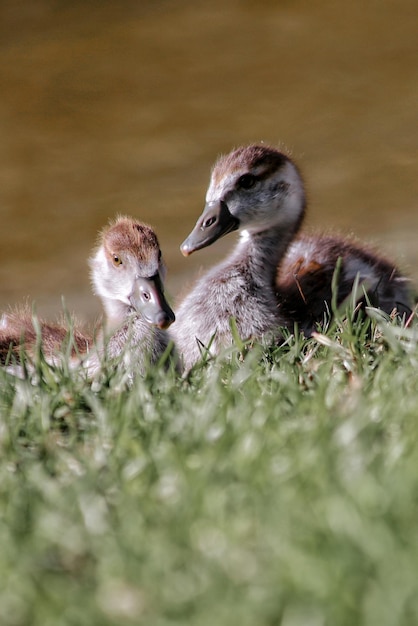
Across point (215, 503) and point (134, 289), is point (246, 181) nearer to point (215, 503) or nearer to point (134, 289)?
point (134, 289)

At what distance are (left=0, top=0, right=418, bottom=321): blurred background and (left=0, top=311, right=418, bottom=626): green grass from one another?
169 inches

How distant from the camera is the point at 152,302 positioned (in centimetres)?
393

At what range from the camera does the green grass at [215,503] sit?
1.76m

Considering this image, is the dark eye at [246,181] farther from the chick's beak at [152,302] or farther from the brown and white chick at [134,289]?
the chick's beak at [152,302]

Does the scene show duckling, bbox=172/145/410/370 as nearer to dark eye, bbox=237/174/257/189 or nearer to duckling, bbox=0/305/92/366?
dark eye, bbox=237/174/257/189

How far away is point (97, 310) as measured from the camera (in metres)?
6.56

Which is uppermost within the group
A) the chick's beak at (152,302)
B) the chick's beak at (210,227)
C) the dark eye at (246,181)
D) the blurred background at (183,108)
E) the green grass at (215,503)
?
the blurred background at (183,108)

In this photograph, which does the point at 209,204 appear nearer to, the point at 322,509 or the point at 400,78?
the point at 322,509

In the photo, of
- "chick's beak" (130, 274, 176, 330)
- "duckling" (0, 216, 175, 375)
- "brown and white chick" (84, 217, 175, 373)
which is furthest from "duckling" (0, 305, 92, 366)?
"chick's beak" (130, 274, 176, 330)

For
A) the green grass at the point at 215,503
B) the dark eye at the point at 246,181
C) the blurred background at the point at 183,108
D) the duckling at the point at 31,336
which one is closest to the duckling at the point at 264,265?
the dark eye at the point at 246,181

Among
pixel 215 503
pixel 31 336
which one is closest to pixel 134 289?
pixel 31 336

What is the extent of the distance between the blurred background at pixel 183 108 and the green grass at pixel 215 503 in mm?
4289

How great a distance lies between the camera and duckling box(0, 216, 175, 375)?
3930 mm

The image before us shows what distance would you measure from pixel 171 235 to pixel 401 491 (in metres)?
5.07
